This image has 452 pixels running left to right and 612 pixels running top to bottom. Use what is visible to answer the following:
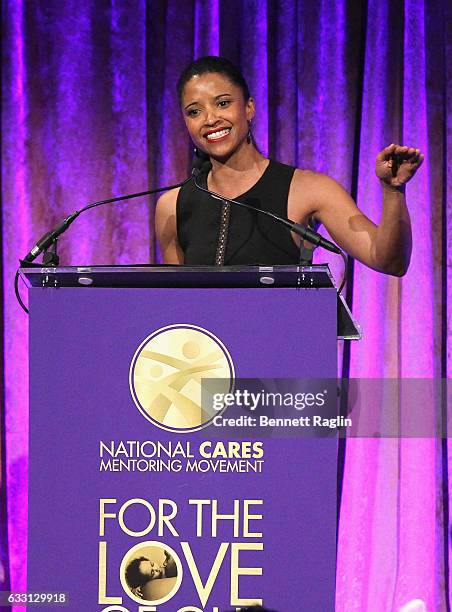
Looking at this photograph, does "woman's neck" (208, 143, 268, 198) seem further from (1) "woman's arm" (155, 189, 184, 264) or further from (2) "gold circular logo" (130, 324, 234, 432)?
(2) "gold circular logo" (130, 324, 234, 432)

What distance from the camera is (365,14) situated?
132 inches

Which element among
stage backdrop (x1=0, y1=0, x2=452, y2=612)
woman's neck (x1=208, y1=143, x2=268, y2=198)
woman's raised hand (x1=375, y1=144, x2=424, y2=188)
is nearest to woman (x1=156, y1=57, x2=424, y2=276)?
woman's neck (x1=208, y1=143, x2=268, y2=198)

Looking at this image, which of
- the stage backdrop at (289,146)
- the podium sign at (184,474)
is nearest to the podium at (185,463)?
the podium sign at (184,474)

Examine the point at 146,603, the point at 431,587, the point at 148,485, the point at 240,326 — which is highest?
the point at 240,326

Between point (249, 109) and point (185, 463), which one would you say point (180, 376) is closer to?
point (185, 463)

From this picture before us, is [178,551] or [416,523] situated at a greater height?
[178,551]

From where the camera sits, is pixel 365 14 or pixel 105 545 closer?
pixel 105 545

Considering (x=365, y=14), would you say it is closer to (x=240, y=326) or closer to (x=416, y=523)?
(x=416, y=523)

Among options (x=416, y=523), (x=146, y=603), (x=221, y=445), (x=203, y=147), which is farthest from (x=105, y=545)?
(x=416, y=523)

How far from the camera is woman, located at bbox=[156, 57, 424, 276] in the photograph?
214cm

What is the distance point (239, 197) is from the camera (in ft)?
7.48

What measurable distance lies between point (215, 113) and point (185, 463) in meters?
1.06

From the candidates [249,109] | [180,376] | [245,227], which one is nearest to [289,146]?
[249,109]

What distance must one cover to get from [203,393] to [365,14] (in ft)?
7.63
